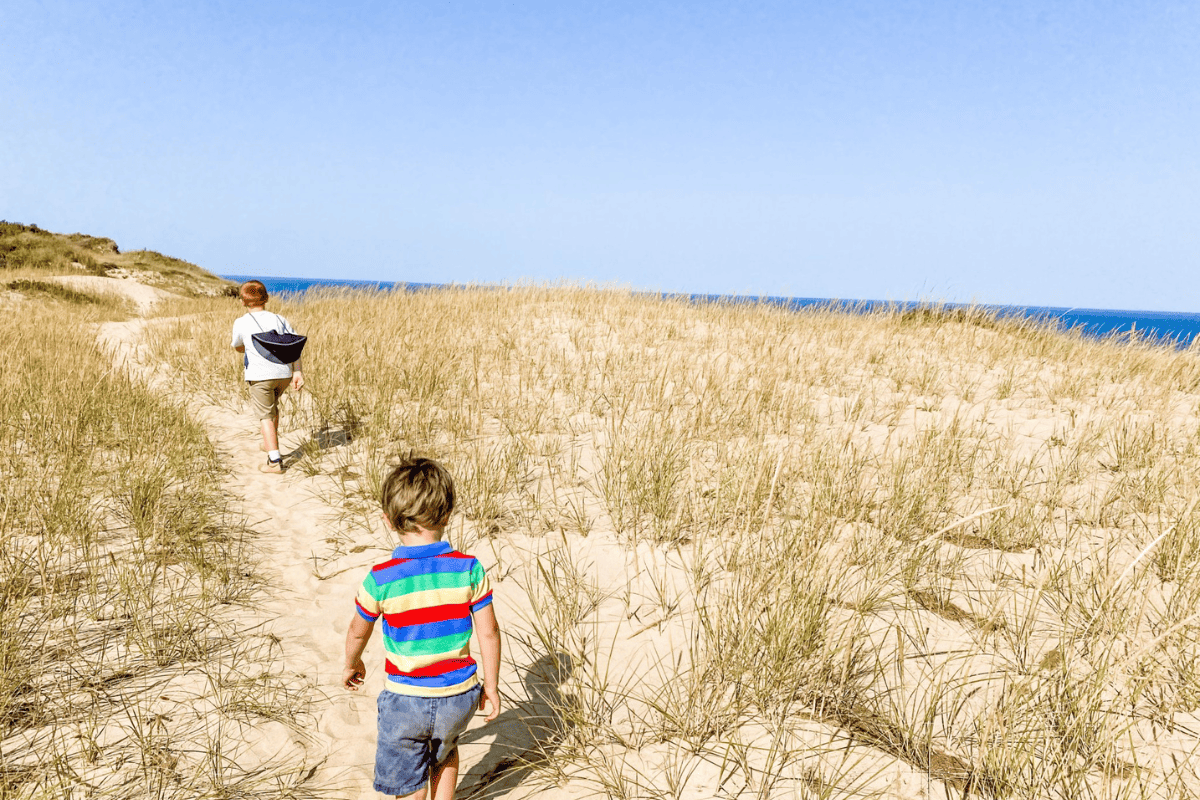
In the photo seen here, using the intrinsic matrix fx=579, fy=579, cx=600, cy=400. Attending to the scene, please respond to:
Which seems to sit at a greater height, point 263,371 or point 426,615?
point 263,371

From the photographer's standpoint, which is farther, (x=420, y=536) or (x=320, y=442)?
(x=320, y=442)

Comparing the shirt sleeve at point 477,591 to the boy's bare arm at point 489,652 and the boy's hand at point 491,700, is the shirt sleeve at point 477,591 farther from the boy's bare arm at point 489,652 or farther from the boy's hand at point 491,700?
the boy's hand at point 491,700

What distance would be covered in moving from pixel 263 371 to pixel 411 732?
4358 mm

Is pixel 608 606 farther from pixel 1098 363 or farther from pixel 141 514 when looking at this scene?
pixel 1098 363

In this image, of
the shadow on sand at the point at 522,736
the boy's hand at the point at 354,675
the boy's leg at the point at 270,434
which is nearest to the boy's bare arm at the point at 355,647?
the boy's hand at the point at 354,675

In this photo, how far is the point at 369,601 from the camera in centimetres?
195

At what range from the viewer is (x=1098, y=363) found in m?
7.93

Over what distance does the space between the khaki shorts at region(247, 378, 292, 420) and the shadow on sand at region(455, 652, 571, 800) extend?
12.7 feet

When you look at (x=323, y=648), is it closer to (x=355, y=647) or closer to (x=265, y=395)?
(x=355, y=647)

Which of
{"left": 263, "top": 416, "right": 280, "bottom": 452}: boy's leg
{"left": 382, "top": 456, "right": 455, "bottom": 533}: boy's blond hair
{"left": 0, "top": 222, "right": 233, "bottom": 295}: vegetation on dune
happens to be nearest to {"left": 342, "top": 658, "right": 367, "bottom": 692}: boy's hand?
{"left": 382, "top": 456, "right": 455, "bottom": 533}: boy's blond hair

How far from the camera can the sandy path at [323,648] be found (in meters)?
2.34

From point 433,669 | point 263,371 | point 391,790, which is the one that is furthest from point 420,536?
point 263,371

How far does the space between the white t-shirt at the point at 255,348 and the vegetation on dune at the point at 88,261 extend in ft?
79.7

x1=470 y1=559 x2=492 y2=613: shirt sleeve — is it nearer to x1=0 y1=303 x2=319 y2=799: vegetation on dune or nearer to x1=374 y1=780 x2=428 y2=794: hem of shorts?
x1=374 y1=780 x2=428 y2=794: hem of shorts
